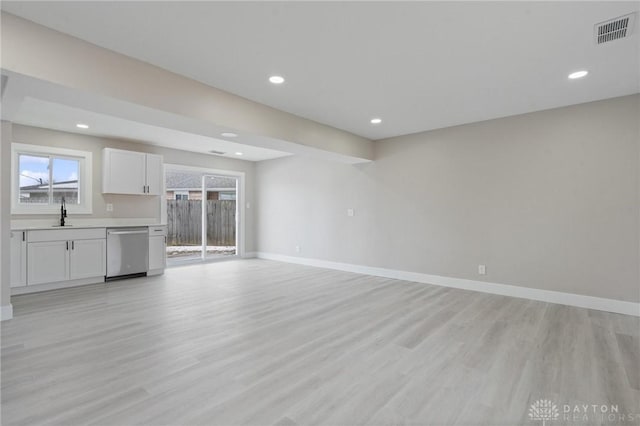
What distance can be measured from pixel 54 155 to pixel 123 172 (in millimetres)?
995

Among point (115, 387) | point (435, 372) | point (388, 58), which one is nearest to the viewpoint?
point (115, 387)

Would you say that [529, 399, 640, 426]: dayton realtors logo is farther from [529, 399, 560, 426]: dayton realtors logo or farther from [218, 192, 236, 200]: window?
[218, 192, 236, 200]: window

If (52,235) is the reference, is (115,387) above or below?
below

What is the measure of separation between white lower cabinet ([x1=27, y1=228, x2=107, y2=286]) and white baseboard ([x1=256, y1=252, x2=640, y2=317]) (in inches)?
Answer: 160

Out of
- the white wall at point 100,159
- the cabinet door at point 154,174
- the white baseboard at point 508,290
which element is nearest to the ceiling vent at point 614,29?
the white baseboard at point 508,290

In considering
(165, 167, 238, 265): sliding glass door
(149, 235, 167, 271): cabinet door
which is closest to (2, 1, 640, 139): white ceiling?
(149, 235, 167, 271): cabinet door

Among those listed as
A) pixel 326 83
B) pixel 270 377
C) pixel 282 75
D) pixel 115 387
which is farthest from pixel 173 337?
pixel 326 83

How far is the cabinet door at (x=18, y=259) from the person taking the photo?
4.22 m

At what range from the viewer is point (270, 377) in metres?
2.16

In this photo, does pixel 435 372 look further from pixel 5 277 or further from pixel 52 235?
pixel 52 235

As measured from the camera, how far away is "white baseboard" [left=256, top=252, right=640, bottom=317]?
359 centimetres

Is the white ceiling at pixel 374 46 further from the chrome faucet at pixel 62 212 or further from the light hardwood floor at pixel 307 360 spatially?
the chrome faucet at pixel 62 212

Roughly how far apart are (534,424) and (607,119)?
3.76 meters

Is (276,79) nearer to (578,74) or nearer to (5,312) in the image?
(578,74)
